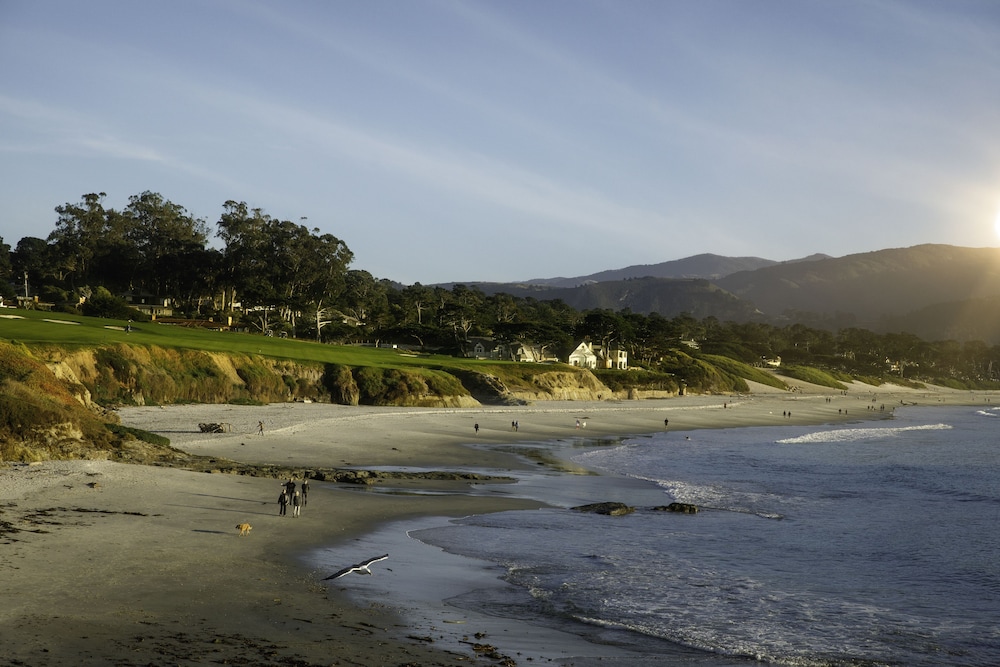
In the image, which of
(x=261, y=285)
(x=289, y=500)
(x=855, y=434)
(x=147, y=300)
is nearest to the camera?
(x=289, y=500)

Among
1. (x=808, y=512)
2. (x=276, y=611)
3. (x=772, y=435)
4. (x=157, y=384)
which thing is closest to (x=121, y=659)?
(x=276, y=611)

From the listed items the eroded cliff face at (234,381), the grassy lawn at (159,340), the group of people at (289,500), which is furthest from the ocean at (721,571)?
the grassy lawn at (159,340)

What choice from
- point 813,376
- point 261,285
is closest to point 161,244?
point 261,285

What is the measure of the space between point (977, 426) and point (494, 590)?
280 feet

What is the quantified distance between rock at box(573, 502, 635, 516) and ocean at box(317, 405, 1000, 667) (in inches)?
25.5

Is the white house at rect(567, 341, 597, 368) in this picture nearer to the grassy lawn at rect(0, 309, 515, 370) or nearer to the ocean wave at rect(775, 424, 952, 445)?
the grassy lawn at rect(0, 309, 515, 370)

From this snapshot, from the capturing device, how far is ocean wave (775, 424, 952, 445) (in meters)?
62.6

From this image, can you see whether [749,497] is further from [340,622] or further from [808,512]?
[340,622]

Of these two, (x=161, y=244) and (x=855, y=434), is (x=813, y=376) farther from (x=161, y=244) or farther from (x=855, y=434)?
(x=161, y=244)

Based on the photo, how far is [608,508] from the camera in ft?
91.8

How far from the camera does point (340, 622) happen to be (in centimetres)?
1416

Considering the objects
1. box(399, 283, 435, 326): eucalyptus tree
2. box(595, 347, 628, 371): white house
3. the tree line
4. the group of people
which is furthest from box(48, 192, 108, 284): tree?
the group of people

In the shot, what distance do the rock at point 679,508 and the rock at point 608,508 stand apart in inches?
46.5

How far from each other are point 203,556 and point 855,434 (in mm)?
64648
